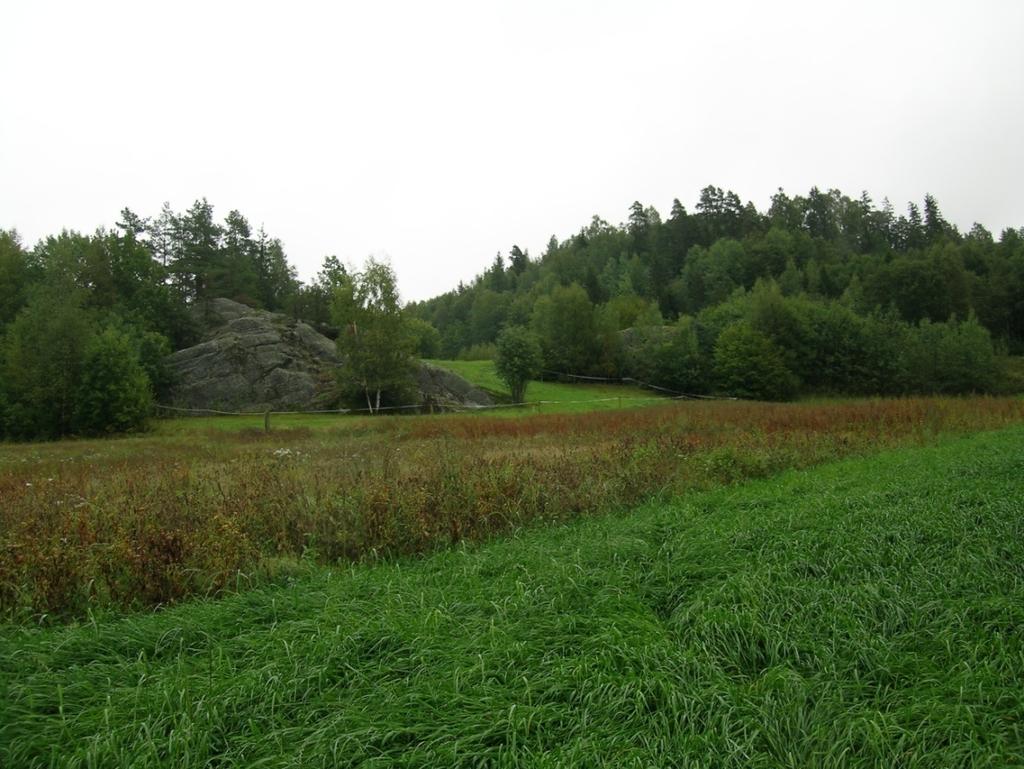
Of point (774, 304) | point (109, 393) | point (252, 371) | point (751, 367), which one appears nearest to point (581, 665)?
point (109, 393)

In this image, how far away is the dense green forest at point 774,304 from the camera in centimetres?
4728

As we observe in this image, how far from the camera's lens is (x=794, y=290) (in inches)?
2852

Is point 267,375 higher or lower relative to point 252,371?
lower

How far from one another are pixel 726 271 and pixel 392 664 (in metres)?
86.3

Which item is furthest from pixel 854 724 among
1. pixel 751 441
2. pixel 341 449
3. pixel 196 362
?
pixel 196 362

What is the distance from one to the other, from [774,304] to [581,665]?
5385cm

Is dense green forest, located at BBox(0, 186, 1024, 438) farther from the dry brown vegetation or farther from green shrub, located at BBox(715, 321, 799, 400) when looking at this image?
the dry brown vegetation

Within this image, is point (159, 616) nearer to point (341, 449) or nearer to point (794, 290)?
point (341, 449)

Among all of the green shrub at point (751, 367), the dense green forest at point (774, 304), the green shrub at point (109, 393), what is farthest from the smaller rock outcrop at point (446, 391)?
the green shrub at point (751, 367)

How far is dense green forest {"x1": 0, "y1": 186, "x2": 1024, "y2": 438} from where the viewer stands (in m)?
29.4

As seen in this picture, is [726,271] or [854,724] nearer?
[854,724]

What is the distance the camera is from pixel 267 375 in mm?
37250

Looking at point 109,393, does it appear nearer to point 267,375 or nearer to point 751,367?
point 267,375

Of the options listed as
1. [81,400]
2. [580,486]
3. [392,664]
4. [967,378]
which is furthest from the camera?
[967,378]
